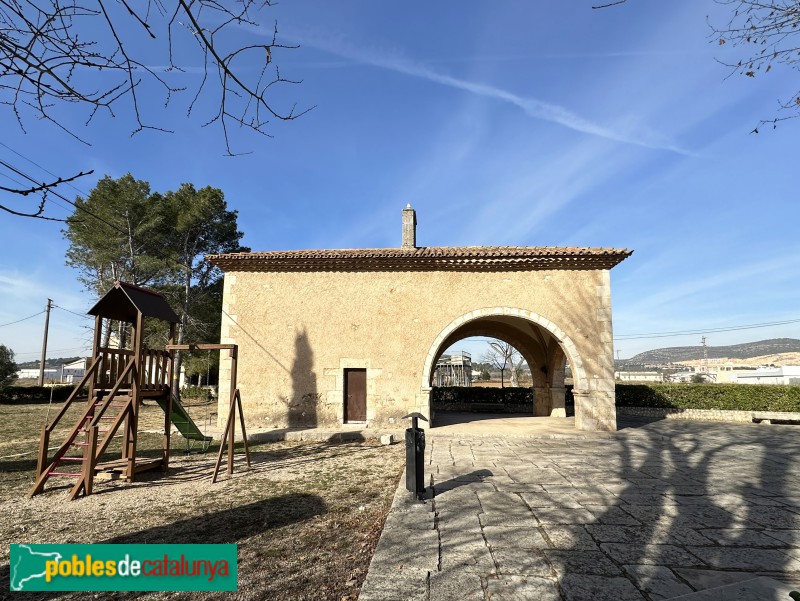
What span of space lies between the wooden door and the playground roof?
4992 mm

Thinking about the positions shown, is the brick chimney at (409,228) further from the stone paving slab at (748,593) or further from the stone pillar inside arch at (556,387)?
the stone paving slab at (748,593)

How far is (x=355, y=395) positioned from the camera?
36.8ft

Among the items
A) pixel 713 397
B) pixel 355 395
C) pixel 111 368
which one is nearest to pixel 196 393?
pixel 355 395

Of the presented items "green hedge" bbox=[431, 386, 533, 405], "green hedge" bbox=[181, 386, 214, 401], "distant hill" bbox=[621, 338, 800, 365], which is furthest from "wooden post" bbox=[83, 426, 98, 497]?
"distant hill" bbox=[621, 338, 800, 365]

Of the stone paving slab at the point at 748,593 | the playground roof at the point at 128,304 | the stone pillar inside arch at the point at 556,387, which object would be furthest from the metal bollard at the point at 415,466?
the stone pillar inside arch at the point at 556,387

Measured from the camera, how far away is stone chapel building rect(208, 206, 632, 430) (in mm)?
10797

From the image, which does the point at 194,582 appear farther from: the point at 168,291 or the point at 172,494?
the point at 168,291

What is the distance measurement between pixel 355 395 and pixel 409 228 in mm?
5218

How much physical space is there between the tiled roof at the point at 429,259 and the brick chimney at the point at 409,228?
3.02 feet

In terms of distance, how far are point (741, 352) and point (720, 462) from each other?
169008mm

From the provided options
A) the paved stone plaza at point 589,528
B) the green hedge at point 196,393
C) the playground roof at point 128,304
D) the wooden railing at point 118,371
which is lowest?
the green hedge at point 196,393

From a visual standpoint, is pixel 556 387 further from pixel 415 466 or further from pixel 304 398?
pixel 415 466

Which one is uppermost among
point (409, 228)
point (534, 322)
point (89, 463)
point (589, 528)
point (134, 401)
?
point (409, 228)

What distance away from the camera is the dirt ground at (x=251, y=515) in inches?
127
